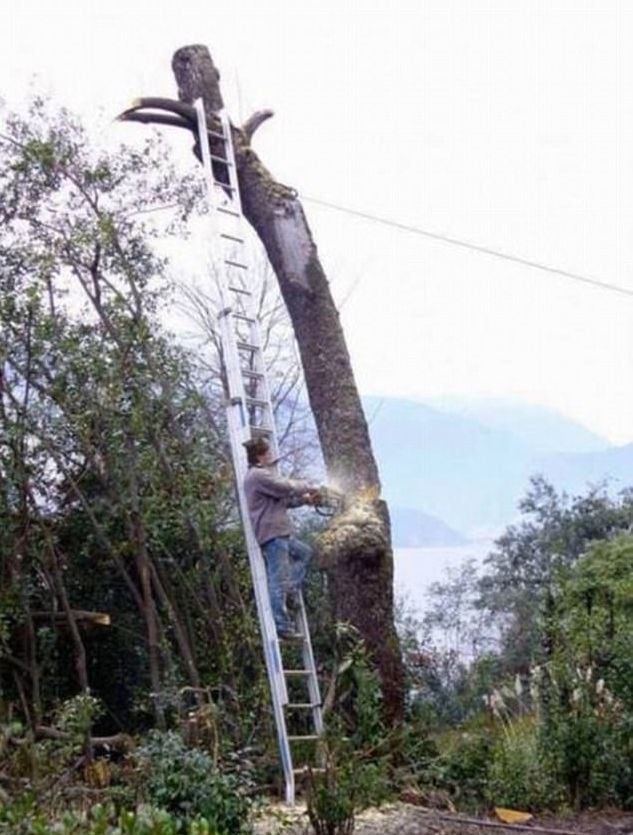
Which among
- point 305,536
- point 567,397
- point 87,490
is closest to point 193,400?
point 87,490

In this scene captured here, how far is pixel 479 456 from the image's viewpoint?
14.4 metres

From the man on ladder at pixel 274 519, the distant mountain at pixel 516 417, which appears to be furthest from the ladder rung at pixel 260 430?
the distant mountain at pixel 516 417

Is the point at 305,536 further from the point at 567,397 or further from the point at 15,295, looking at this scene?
the point at 567,397

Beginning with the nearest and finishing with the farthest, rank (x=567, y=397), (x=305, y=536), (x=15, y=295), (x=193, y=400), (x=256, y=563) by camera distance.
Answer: (x=256, y=563) < (x=15, y=295) < (x=193, y=400) < (x=305, y=536) < (x=567, y=397)

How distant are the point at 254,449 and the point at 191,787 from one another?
65.4 inches

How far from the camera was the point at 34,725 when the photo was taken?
21.0ft

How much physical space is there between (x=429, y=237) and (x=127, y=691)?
11.7 ft

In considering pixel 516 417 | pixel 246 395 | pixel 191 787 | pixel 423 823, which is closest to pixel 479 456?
pixel 516 417

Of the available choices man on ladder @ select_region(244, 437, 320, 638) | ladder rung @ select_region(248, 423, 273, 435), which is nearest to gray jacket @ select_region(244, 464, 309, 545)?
man on ladder @ select_region(244, 437, 320, 638)

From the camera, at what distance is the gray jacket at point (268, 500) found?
5137mm

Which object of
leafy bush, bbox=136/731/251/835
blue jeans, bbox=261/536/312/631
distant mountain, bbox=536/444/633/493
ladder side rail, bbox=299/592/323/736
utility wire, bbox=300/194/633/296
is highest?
utility wire, bbox=300/194/633/296

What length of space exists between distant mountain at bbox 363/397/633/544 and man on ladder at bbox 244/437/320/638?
483 cm

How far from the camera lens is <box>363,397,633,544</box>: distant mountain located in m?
11.9

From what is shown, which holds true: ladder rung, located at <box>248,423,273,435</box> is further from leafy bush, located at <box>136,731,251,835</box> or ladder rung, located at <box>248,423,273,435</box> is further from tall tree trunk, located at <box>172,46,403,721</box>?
leafy bush, located at <box>136,731,251,835</box>
